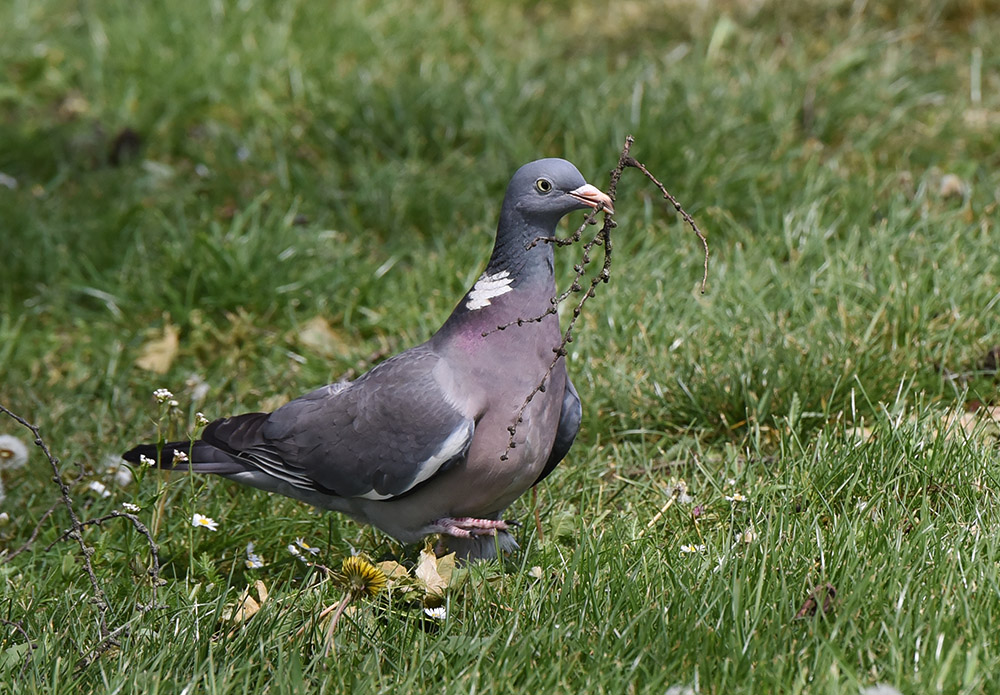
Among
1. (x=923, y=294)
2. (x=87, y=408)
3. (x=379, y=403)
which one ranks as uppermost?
(x=379, y=403)

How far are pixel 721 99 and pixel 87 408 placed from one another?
10.3 feet

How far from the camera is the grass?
2662mm

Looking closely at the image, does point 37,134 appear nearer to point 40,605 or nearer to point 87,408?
point 87,408

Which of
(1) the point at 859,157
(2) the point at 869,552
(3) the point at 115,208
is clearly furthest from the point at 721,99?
(2) the point at 869,552

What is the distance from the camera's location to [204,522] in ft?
11.0

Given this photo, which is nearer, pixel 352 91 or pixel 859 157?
pixel 859 157

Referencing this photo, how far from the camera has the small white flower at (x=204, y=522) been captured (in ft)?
11.0

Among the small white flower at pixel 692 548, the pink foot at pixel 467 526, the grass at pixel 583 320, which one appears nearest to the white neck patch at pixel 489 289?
the pink foot at pixel 467 526

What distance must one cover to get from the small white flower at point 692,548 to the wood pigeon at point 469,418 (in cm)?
42

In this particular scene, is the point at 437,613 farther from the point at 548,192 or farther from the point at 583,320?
the point at 583,320

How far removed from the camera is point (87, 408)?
446 centimetres

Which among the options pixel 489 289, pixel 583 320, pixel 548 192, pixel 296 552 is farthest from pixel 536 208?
pixel 583 320

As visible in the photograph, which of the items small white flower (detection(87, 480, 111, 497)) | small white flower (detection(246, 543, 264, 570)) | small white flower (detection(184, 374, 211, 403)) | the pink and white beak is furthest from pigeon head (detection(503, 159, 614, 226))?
small white flower (detection(184, 374, 211, 403))

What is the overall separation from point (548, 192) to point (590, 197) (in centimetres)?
11
